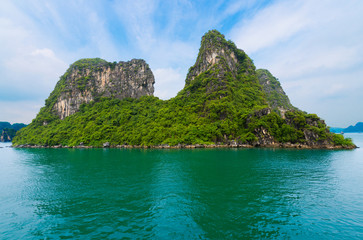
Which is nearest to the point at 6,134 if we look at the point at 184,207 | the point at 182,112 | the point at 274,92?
the point at 182,112

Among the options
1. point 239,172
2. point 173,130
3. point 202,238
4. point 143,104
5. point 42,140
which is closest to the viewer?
point 202,238

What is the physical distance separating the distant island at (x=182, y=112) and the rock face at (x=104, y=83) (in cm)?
69

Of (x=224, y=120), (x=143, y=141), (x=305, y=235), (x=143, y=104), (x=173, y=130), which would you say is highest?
(x=143, y=104)

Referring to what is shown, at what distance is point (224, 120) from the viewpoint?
80.3m

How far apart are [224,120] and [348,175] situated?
56.2 meters

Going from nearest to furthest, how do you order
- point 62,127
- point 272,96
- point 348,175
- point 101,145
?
point 348,175, point 101,145, point 62,127, point 272,96

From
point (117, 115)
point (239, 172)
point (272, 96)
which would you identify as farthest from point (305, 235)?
point (272, 96)

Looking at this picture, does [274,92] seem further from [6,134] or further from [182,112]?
[6,134]

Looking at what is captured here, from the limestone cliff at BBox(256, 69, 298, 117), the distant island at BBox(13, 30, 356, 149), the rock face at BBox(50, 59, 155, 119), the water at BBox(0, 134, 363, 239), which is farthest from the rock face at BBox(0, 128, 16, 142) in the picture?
the limestone cliff at BBox(256, 69, 298, 117)

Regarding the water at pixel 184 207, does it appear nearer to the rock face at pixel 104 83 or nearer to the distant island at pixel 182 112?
the distant island at pixel 182 112

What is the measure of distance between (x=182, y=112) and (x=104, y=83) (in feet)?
267

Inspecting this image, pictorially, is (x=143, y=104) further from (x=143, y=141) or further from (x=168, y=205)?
(x=168, y=205)

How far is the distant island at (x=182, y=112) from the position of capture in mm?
70875

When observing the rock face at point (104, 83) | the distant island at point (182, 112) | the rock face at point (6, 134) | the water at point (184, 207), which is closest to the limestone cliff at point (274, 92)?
the distant island at point (182, 112)
